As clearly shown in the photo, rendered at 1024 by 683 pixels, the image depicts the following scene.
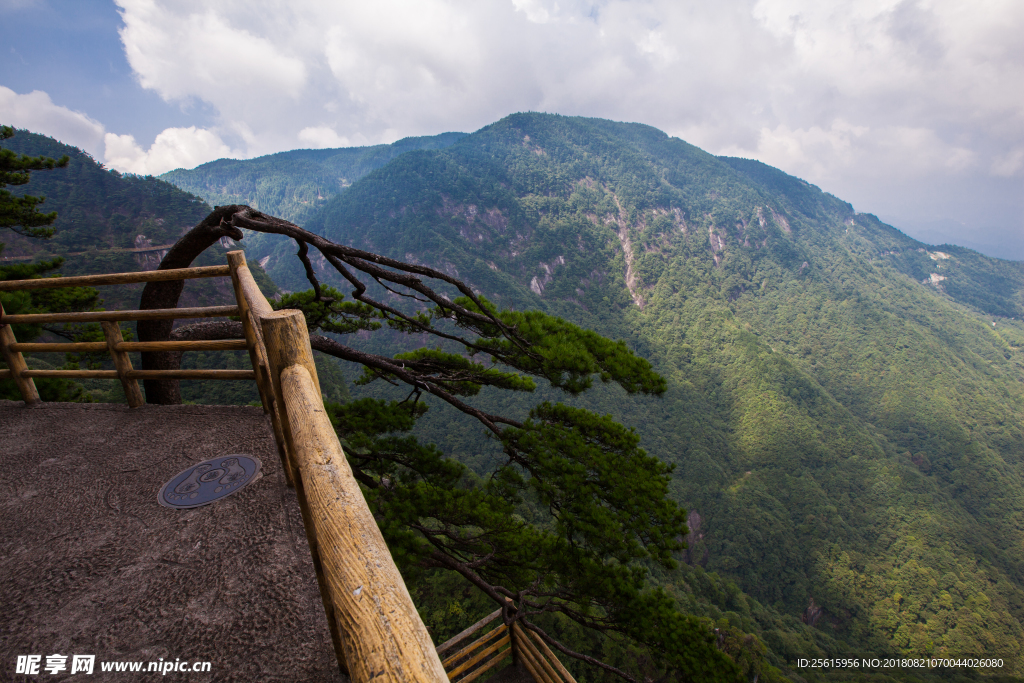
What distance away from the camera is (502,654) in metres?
4.25

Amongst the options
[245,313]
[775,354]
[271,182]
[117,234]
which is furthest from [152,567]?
[271,182]

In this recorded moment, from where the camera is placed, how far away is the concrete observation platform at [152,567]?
1.39 metres

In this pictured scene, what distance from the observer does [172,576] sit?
1.69 m

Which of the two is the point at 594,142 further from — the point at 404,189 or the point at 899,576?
the point at 899,576

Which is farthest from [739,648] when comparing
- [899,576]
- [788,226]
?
[788,226]

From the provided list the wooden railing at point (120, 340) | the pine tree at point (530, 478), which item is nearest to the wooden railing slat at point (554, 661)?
the pine tree at point (530, 478)

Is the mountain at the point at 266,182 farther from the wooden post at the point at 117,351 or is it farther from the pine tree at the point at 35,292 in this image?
the wooden post at the point at 117,351

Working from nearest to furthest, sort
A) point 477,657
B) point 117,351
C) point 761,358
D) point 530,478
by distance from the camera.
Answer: point 117,351, point 530,478, point 477,657, point 761,358

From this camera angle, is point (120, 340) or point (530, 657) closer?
point (120, 340)

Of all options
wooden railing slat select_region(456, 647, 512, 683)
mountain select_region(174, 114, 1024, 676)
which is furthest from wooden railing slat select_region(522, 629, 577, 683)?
mountain select_region(174, 114, 1024, 676)

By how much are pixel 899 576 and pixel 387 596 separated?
6838 centimetres

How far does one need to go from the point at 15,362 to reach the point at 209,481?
2520mm

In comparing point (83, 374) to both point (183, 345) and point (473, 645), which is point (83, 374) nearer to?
point (183, 345)

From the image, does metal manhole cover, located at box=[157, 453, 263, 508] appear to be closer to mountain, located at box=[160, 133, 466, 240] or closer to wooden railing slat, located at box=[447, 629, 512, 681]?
wooden railing slat, located at box=[447, 629, 512, 681]
